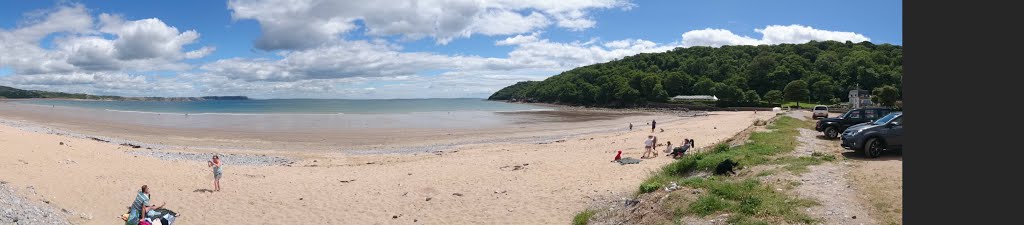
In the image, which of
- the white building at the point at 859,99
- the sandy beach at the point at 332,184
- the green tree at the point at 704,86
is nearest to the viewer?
the sandy beach at the point at 332,184

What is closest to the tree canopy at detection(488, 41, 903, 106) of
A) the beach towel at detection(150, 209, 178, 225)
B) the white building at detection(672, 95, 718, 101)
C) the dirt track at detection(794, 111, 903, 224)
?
the white building at detection(672, 95, 718, 101)

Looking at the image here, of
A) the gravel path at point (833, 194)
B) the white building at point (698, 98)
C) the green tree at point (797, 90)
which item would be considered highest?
the green tree at point (797, 90)

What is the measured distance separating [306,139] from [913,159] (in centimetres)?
3875

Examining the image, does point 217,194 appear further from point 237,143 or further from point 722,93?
point 722,93

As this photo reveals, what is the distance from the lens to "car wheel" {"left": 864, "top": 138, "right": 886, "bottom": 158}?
14.2 metres

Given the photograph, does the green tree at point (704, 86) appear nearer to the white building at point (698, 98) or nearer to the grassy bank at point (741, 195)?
the white building at point (698, 98)

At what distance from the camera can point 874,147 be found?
14.2 metres

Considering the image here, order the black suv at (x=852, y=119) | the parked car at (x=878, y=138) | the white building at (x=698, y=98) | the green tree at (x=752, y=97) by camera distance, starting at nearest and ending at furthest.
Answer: the parked car at (x=878, y=138) < the black suv at (x=852, y=119) < the green tree at (x=752, y=97) < the white building at (x=698, y=98)

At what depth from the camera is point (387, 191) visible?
16.7 metres

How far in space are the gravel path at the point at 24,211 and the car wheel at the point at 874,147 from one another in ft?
64.0

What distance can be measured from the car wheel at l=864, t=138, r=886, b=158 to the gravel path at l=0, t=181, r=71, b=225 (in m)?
19.5

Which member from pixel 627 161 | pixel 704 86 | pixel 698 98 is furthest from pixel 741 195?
pixel 704 86

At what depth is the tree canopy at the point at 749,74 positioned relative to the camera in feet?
334

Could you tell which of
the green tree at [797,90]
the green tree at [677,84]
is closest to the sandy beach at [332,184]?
the green tree at [797,90]
